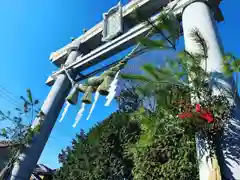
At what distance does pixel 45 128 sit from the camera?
25.1 feet

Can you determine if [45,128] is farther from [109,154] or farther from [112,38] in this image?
[112,38]

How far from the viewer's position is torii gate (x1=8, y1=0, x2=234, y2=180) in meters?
4.95

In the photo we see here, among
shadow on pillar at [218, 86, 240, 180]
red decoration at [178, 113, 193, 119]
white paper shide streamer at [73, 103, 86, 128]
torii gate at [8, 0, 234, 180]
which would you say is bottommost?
shadow on pillar at [218, 86, 240, 180]

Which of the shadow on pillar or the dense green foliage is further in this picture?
the dense green foliage

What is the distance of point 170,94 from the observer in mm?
3932

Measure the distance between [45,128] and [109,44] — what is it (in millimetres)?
3275

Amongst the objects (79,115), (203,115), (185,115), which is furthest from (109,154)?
(203,115)

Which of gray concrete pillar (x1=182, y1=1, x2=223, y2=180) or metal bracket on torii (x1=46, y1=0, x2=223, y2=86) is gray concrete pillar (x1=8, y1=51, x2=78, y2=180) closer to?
metal bracket on torii (x1=46, y1=0, x2=223, y2=86)

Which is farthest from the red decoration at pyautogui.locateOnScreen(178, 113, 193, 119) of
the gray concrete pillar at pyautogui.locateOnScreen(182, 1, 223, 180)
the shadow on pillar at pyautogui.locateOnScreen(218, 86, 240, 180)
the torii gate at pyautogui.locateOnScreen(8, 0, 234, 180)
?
the torii gate at pyautogui.locateOnScreen(8, 0, 234, 180)

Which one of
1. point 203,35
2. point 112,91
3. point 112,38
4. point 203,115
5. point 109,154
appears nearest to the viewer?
point 203,115

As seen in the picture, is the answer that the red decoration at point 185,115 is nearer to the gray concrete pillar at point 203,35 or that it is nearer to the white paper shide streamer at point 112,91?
the gray concrete pillar at point 203,35

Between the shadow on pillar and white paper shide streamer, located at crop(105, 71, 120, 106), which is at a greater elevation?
white paper shide streamer, located at crop(105, 71, 120, 106)

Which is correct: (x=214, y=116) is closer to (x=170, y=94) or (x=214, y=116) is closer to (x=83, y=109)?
(x=170, y=94)

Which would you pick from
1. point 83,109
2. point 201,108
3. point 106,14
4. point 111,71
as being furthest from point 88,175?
point 106,14
